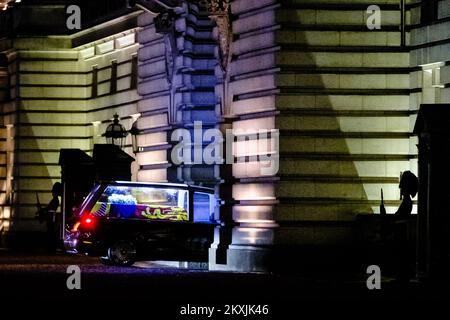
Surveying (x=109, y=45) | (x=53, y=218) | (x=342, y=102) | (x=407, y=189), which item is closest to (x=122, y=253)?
(x=342, y=102)

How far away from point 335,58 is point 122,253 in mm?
7221

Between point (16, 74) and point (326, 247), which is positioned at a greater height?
point (16, 74)

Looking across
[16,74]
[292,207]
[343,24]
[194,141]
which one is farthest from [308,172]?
[16,74]

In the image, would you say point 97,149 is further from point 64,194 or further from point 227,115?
point 227,115

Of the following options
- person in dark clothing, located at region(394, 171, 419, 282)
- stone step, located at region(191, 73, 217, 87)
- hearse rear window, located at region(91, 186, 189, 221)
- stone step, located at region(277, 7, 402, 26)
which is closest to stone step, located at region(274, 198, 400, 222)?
person in dark clothing, located at region(394, 171, 419, 282)

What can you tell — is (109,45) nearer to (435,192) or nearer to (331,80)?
(331,80)

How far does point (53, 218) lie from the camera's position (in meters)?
49.5

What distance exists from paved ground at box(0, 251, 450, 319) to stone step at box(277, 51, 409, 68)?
472 cm

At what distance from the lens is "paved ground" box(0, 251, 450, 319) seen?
22.0 m

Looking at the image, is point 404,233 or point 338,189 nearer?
point 404,233

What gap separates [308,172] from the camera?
33844 mm

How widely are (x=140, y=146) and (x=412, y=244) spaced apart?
17229mm

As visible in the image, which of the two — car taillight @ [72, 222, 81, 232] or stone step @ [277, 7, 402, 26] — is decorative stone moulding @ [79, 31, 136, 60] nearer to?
car taillight @ [72, 222, 81, 232]
